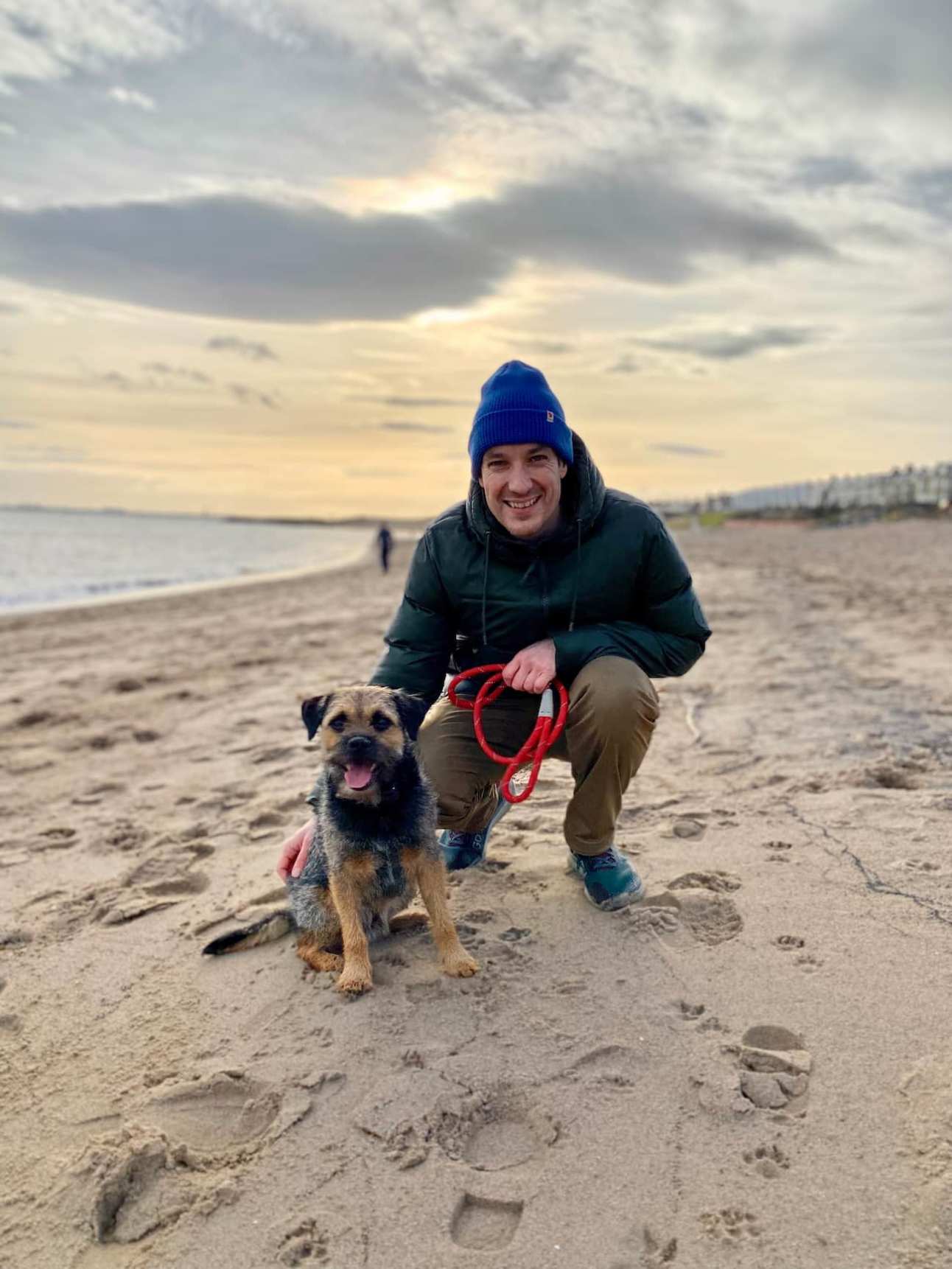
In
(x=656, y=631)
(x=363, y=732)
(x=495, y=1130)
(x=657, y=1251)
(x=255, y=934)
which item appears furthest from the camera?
(x=656, y=631)

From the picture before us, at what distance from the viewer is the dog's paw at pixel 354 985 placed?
3289 mm

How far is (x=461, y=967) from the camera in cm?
337

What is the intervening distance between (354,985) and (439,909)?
0.44m

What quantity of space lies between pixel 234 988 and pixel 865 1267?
2.38 metres

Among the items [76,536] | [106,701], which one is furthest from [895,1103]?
[76,536]

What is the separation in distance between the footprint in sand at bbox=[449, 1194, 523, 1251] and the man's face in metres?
2.54

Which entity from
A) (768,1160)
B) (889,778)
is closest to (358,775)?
(768,1160)

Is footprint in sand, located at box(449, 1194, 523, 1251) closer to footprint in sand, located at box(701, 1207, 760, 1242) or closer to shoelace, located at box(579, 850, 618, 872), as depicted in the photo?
footprint in sand, located at box(701, 1207, 760, 1242)

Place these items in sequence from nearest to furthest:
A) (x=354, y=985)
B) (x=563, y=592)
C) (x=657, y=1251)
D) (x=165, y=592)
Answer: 1. (x=657, y=1251)
2. (x=354, y=985)
3. (x=563, y=592)
4. (x=165, y=592)

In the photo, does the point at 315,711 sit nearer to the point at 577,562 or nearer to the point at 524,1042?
the point at 577,562

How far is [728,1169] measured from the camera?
92.9 inches

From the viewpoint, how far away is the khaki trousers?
3.80m

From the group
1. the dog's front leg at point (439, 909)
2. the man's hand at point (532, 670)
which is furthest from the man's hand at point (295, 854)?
the man's hand at point (532, 670)

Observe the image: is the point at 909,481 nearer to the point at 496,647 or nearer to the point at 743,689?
the point at 743,689
